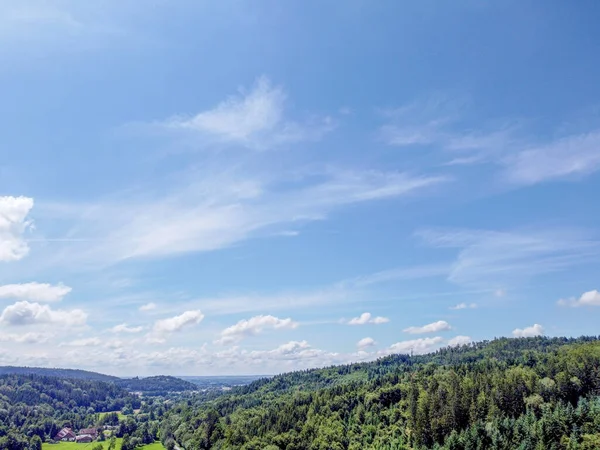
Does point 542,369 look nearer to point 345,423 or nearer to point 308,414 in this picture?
point 345,423

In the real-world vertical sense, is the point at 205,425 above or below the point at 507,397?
below

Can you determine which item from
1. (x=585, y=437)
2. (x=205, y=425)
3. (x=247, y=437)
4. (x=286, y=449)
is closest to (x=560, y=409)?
(x=585, y=437)

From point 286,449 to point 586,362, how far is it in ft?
352

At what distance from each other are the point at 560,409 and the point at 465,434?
28.0m

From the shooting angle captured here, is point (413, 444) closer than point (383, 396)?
Yes

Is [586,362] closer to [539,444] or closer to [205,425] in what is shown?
[539,444]

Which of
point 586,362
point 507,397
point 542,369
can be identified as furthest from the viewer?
point 542,369

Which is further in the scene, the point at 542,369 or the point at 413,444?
the point at 542,369

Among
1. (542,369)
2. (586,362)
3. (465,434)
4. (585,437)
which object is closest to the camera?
(585,437)

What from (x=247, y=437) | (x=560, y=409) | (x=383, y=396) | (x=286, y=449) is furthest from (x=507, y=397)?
(x=247, y=437)

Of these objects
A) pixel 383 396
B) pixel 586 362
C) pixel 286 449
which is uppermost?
pixel 586 362

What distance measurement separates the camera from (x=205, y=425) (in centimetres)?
19575

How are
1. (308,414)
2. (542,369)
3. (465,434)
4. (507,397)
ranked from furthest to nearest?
(308,414)
(542,369)
(507,397)
(465,434)

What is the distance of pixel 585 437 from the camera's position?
11531cm
